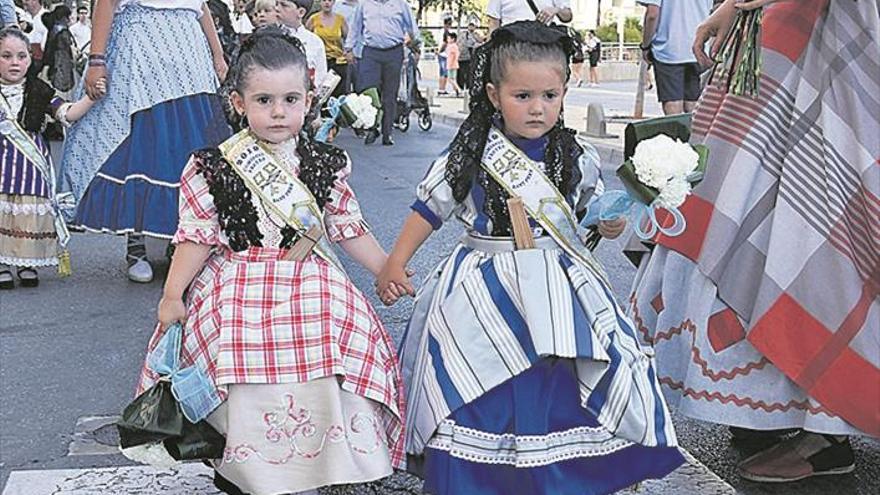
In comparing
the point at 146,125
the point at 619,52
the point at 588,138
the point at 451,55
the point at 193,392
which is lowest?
the point at 619,52

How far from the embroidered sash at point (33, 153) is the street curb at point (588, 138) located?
6.63 metres

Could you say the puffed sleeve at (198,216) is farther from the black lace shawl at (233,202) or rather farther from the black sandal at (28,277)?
the black sandal at (28,277)

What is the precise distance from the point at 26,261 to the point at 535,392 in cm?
423

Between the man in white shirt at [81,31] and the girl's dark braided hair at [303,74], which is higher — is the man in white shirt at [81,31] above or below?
below

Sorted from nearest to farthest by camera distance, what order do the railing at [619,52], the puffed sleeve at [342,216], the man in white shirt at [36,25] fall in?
the puffed sleeve at [342,216] < the man in white shirt at [36,25] < the railing at [619,52]

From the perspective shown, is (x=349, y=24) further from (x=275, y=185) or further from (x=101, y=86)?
(x=275, y=185)

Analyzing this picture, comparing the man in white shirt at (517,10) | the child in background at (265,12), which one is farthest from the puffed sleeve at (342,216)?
the man in white shirt at (517,10)

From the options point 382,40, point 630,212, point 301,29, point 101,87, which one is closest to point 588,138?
point 382,40

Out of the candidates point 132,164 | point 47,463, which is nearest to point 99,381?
point 47,463

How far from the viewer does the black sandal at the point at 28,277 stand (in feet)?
22.6

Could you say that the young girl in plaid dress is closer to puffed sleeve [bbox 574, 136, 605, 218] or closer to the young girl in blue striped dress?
the young girl in blue striped dress

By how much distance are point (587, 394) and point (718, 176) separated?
3.00 feet

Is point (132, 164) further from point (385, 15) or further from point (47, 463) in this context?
point (385, 15)

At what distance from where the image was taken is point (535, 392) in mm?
3316
